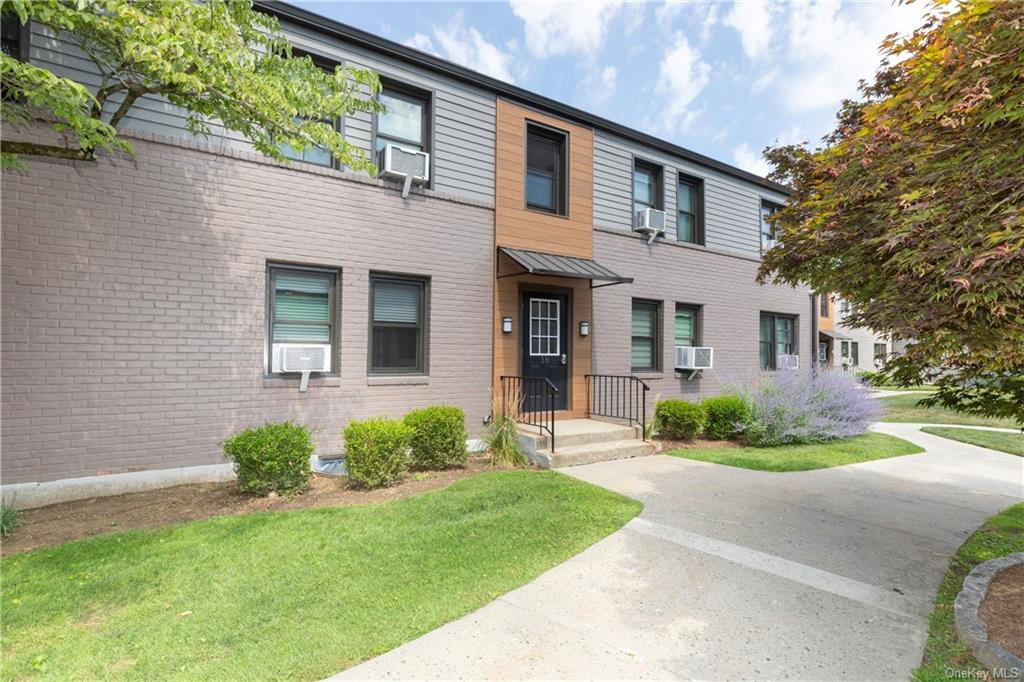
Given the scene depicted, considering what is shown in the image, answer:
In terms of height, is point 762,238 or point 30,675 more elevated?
point 762,238

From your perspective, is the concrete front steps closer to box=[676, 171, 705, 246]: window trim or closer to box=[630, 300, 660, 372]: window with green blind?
box=[630, 300, 660, 372]: window with green blind

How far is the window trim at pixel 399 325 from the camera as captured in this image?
712 centimetres

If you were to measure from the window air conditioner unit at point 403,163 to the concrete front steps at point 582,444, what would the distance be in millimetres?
4185

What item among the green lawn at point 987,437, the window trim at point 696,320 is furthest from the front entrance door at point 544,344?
the green lawn at point 987,437

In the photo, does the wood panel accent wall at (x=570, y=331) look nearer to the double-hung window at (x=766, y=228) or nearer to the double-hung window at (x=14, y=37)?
the double-hung window at (x=14, y=37)

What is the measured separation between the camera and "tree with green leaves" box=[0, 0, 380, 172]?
3746mm

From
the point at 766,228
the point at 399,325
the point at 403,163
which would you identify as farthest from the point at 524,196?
the point at 766,228

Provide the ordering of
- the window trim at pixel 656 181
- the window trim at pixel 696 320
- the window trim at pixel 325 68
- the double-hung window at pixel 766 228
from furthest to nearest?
1. the double-hung window at pixel 766 228
2. the window trim at pixel 696 320
3. the window trim at pixel 656 181
4. the window trim at pixel 325 68

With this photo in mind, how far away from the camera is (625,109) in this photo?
1082cm

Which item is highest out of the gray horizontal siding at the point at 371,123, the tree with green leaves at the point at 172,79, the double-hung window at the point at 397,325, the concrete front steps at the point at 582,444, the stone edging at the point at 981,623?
the gray horizontal siding at the point at 371,123

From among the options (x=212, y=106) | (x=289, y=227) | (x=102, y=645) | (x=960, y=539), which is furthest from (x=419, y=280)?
(x=960, y=539)

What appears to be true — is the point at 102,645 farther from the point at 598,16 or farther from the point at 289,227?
the point at 598,16

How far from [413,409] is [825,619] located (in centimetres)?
549

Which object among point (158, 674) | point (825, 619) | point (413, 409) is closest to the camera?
point (158, 674)
